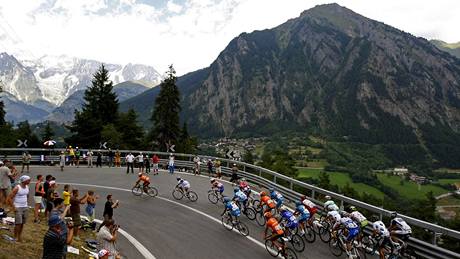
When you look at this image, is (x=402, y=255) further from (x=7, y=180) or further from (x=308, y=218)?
(x=7, y=180)

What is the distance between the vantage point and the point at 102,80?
65062 mm

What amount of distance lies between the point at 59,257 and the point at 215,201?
1351 cm

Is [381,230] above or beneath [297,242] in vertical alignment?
above

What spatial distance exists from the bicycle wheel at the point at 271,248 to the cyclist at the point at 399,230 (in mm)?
3626

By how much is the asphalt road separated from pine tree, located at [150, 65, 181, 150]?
86.0ft

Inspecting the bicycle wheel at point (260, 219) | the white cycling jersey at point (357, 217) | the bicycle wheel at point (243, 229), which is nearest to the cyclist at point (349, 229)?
the white cycling jersey at point (357, 217)


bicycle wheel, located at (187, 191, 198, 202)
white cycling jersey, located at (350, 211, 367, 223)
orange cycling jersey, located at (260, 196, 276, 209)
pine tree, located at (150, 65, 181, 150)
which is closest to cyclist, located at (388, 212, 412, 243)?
white cycling jersey, located at (350, 211, 367, 223)

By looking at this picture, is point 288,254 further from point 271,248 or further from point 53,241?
point 53,241

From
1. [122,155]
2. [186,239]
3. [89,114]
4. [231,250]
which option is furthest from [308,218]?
[89,114]

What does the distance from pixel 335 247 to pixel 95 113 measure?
54978 millimetres

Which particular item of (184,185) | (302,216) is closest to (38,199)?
(184,185)

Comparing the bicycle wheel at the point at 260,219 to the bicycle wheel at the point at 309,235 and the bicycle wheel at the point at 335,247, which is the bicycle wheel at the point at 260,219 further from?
the bicycle wheel at the point at 335,247

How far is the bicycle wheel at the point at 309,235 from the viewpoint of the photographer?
15449mm

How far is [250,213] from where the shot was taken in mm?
19062
